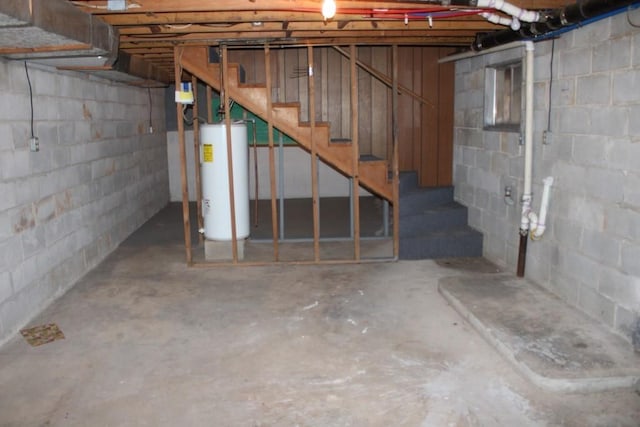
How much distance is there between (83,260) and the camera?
507 centimetres

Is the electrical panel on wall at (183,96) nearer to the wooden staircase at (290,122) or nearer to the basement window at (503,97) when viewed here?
the wooden staircase at (290,122)

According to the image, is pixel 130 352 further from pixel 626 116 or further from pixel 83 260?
pixel 626 116

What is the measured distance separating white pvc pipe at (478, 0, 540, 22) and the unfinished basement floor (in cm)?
201

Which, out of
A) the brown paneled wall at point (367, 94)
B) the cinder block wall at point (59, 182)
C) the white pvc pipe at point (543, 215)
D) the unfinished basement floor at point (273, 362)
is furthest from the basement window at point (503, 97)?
the cinder block wall at point (59, 182)

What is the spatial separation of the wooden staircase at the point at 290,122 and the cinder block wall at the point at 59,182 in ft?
3.66

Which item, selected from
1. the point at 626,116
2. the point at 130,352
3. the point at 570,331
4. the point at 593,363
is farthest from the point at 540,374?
→ the point at 130,352

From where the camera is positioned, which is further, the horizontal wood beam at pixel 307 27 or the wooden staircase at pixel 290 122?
the wooden staircase at pixel 290 122

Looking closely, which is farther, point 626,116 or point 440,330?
point 440,330

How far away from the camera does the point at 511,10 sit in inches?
141

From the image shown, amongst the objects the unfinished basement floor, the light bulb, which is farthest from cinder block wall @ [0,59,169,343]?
the light bulb

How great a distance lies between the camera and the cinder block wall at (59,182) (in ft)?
12.4

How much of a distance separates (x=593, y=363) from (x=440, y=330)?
Answer: 0.98 m

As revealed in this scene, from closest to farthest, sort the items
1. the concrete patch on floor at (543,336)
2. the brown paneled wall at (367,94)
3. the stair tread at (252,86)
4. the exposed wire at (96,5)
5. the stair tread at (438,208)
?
1. the concrete patch on floor at (543,336)
2. the exposed wire at (96,5)
3. the stair tread at (252,86)
4. the stair tread at (438,208)
5. the brown paneled wall at (367,94)

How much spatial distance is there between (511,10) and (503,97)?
1699 millimetres
